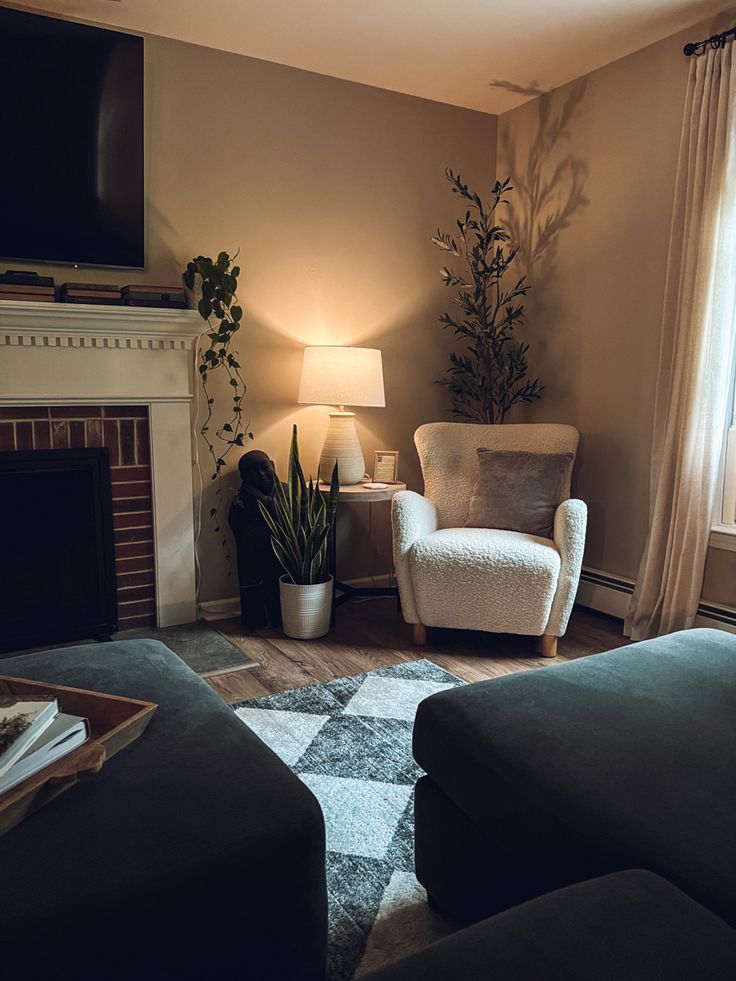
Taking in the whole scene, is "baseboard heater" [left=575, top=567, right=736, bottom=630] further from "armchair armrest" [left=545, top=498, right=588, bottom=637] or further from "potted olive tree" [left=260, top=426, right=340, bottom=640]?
"potted olive tree" [left=260, top=426, right=340, bottom=640]

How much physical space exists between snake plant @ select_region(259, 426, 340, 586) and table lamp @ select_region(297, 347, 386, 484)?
23cm

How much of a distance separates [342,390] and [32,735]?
2.20m

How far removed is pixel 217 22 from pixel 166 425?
153cm

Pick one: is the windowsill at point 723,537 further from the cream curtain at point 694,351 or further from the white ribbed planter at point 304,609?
the white ribbed planter at point 304,609

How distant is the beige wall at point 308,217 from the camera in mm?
3107

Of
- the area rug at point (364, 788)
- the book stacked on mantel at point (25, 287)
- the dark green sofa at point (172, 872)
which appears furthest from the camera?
the book stacked on mantel at point (25, 287)

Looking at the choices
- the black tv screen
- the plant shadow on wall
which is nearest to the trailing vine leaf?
the plant shadow on wall

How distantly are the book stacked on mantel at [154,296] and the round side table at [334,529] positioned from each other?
3.12 ft

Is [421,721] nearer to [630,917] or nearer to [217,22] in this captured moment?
[630,917]

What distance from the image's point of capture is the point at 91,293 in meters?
2.81

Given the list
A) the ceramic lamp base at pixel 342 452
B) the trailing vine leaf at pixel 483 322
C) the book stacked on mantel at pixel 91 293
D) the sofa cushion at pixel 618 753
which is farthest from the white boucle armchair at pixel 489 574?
the book stacked on mantel at pixel 91 293

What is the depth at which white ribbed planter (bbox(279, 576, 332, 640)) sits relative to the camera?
3045mm

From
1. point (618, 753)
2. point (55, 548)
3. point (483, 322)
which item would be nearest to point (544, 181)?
point (483, 322)

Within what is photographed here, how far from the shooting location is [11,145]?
270 centimetres
